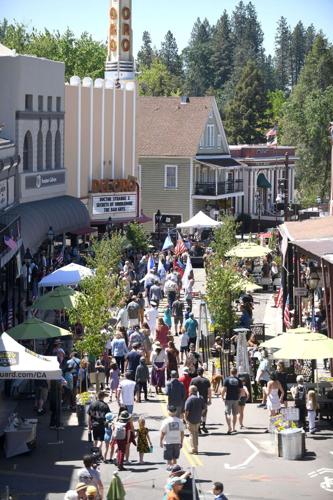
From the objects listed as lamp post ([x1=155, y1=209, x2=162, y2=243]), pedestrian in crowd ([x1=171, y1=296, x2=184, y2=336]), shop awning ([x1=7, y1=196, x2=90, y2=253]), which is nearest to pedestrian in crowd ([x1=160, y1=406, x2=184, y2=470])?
pedestrian in crowd ([x1=171, y1=296, x2=184, y2=336])

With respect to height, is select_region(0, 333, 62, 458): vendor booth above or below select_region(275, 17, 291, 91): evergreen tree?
below

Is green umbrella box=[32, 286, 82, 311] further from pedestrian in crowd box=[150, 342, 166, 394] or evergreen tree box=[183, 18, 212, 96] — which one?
evergreen tree box=[183, 18, 212, 96]

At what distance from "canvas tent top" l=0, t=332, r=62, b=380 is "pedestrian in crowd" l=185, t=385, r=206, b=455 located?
93.3 inches

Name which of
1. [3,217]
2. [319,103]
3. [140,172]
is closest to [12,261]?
[3,217]

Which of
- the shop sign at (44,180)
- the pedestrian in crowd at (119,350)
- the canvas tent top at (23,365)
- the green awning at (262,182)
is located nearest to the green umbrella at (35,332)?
the pedestrian in crowd at (119,350)

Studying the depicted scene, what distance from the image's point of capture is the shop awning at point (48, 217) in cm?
4478

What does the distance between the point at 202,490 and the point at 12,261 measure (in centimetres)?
1938

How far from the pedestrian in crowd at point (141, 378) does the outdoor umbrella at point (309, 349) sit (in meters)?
3.51

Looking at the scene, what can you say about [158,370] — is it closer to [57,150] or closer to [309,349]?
[309,349]

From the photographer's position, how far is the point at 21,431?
77.4 ft

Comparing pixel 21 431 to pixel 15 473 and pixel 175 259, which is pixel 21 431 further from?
pixel 175 259

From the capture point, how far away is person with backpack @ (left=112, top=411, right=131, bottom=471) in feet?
74.4

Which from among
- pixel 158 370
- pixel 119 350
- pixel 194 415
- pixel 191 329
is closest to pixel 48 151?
pixel 191 329

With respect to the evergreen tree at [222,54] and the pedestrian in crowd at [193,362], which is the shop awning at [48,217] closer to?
the pedestrian in crowd at [193,362]
